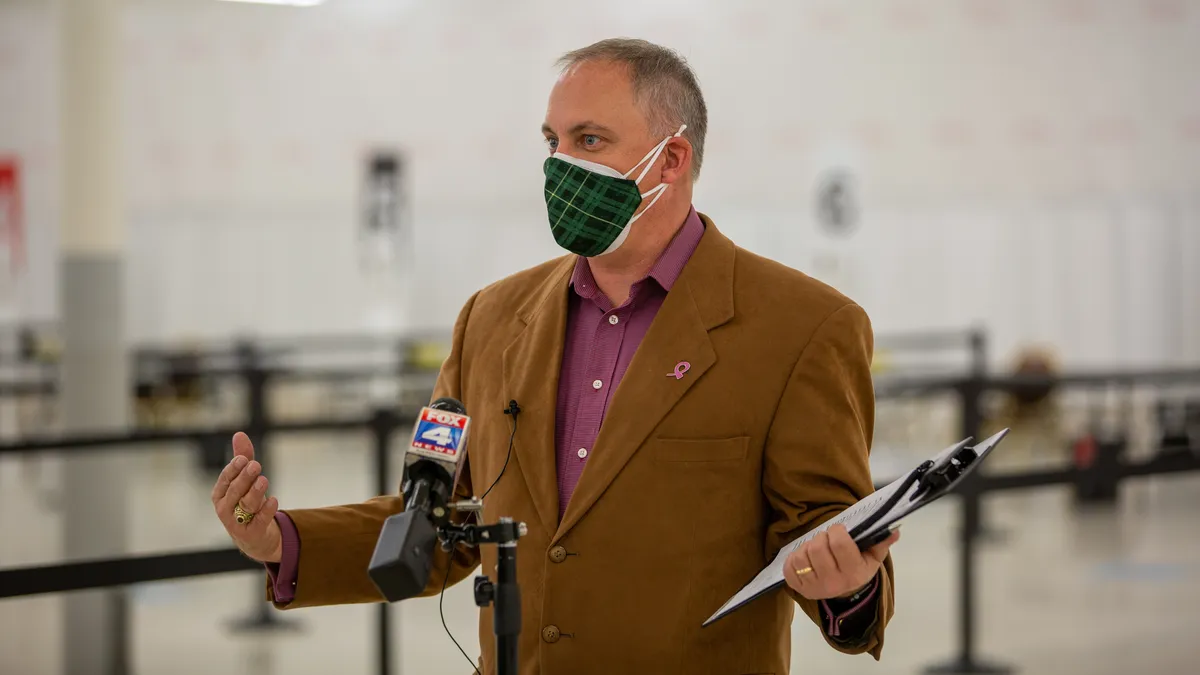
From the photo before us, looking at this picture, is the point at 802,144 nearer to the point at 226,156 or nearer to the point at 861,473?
the point at 226,156

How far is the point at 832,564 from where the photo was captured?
5.29 ft

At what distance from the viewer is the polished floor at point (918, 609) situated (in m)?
5.40

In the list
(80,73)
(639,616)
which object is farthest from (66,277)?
(639,616)

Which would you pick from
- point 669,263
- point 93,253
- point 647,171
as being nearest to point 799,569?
point 669,263

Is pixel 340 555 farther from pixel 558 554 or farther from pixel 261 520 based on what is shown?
pixel 558 554

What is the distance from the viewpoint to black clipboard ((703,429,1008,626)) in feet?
5.10

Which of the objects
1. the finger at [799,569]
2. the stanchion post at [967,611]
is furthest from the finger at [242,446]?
the stanchion post at [967,611]

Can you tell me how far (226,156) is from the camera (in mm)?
16672

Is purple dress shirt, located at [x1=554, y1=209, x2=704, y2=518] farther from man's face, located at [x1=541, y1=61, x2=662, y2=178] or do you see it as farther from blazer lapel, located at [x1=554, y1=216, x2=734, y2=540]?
man's face, located at [x1=541, y1=61, x2=662, y2=178]

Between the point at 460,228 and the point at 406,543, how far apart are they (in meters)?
15.3

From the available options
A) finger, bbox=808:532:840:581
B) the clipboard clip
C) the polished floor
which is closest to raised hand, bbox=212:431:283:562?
finger, bbox=808:532:840:581

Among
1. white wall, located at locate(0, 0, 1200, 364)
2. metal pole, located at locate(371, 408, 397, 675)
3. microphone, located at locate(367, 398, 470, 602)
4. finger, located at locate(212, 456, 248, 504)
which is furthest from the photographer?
white wall, located at locate(0, 0, 1200, 364)

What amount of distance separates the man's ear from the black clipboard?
0.64 metres

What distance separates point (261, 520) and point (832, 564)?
0.84 meters
